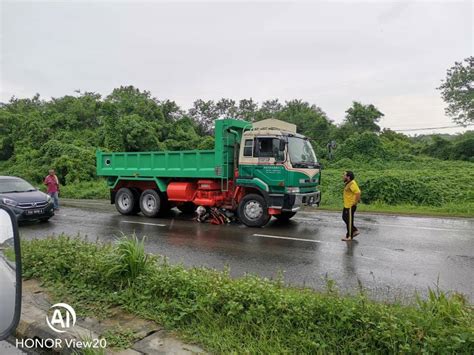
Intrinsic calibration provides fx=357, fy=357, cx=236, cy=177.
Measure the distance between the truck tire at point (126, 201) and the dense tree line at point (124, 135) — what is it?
46.1 feet

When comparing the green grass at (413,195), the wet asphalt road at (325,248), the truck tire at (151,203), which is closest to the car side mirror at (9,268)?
the wet asphalt road at (325,248)

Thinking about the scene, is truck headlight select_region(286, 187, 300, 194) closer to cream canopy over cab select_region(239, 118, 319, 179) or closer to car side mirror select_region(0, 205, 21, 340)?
cream canopy over cab select_region(239, 118, 319, 179)

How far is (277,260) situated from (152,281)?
9.76 ft

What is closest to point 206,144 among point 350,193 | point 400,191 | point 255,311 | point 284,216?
point 400,191

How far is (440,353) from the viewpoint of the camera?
269 cm

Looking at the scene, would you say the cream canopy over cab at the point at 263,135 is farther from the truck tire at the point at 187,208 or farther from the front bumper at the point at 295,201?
the truck tire at the point at 187,208

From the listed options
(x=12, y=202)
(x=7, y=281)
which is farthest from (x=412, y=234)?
(x=12, y=202)

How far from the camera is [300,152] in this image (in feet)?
33.8

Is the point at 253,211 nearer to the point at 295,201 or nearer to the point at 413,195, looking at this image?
the point at 295,201

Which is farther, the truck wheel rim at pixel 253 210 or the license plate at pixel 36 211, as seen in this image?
the license plate at pixel 36 211

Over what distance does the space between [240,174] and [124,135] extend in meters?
22.0

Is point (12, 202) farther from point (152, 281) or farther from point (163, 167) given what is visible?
point (152, 281)

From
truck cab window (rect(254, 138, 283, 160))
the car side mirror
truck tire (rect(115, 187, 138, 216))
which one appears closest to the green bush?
truck cab window (rect(254, 138, 283, 160))

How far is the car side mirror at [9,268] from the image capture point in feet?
5.62
